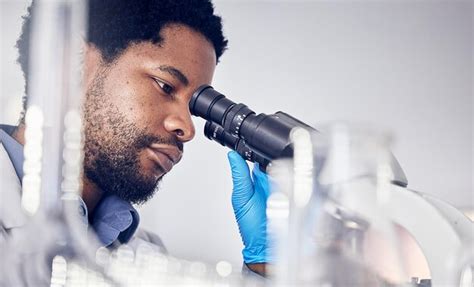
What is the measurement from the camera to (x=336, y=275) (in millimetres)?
566

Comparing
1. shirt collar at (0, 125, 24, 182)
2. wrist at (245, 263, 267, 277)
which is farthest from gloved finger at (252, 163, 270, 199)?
shirt collar at (0, 125, 24, 182)

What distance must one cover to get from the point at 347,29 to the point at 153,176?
0.42m

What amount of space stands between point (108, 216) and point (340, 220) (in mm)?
449

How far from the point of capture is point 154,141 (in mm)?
917

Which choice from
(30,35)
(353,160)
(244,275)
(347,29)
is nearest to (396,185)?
(353,160)

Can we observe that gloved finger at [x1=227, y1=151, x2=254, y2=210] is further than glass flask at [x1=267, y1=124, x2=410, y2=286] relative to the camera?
Yes

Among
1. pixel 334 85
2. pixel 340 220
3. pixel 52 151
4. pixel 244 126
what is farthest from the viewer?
pixel 334 85

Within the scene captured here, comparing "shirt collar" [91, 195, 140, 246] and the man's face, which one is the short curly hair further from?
"shirt collar" [91, 195, 140, 246]

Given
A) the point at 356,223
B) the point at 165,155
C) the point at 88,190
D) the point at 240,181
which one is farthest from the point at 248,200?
the point at 356,223

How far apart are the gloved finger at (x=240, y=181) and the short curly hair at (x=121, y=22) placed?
231mm

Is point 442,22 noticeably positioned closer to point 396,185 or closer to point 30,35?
point 396,185

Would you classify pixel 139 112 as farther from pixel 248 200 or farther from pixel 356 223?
pixel 356 223

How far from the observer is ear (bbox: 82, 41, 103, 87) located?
0.91 meters

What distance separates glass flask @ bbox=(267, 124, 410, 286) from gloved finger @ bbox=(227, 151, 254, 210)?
12.4 inches
